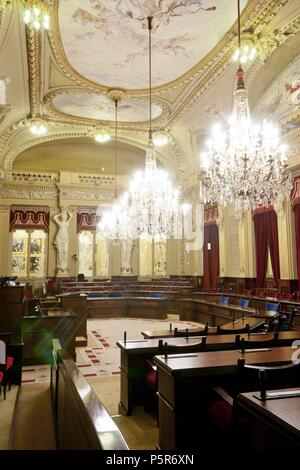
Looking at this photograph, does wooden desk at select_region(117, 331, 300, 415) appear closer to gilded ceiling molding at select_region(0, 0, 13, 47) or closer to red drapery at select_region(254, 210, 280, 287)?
red drapery at select_region(254, 210, 280, 287)

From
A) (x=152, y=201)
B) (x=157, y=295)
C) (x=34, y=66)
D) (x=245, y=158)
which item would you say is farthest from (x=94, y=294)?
(x=245, y=158)

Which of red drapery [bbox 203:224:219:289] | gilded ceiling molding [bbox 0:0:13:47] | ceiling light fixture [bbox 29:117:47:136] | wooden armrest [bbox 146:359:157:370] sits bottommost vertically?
wooden armrest [bbox 146:359:157:370]

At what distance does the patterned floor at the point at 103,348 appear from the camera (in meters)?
5.05

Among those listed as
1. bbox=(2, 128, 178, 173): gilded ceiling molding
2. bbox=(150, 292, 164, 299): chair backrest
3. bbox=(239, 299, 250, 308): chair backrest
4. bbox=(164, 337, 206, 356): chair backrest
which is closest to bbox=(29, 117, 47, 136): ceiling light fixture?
bbox=(2, 128, 178, 173): gilded ceiling molding

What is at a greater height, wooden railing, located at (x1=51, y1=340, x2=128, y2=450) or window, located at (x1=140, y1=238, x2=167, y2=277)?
window, located at (x1=140, y1=238, x2=167, y2=277)

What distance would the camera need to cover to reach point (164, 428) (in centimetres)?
264

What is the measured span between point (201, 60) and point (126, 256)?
8546 mm

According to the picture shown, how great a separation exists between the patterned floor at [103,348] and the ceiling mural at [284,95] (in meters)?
5.78

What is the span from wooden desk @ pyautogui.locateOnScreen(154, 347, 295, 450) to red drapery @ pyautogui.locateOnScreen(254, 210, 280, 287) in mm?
6522

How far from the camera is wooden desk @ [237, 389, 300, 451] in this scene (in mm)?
1435

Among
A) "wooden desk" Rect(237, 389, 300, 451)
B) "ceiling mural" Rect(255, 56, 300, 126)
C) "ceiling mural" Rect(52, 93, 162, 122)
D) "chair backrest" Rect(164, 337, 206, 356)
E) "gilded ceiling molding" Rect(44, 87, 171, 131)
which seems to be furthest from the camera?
"ceiling mural" Rect(52, 93, 162, 122)

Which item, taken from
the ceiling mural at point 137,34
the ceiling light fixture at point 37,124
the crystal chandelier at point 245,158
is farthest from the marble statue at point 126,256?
the crystal chandelier at point 245,158

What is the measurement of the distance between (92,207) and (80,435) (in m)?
13.1

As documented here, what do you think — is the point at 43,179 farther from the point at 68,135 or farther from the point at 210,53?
the point at 210,53
